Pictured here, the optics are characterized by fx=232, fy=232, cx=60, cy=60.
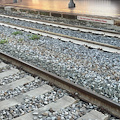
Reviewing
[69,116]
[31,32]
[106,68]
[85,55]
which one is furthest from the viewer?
[31,32]

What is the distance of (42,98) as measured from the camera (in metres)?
4.33

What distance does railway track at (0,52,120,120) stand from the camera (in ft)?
12.5

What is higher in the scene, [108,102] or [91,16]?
[91,16]

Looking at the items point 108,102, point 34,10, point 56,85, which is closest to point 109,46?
point 56,85

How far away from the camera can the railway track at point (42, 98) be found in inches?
150

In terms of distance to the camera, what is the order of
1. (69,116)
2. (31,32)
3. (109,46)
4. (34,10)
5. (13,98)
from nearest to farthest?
(69,116), (13,98), (109,46), (31,32), (34,10)

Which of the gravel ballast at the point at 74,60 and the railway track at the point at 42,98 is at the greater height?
the gravel ballast at the point at 74,60

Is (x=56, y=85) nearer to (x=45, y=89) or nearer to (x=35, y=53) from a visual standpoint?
(x=45, y=89)

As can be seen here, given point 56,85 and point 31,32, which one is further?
point 31,32

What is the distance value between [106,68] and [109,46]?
73.6 inches

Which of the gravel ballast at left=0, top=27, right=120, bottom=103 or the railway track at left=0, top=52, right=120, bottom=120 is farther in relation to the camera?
the gravel ballast at left=0, top=27, right=120, bottom=103

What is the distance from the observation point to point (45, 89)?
4.64 metres

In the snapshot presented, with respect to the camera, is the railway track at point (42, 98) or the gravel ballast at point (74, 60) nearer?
the railway track at point (42, 98)

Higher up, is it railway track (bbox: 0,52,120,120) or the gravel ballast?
the gravel ballast
